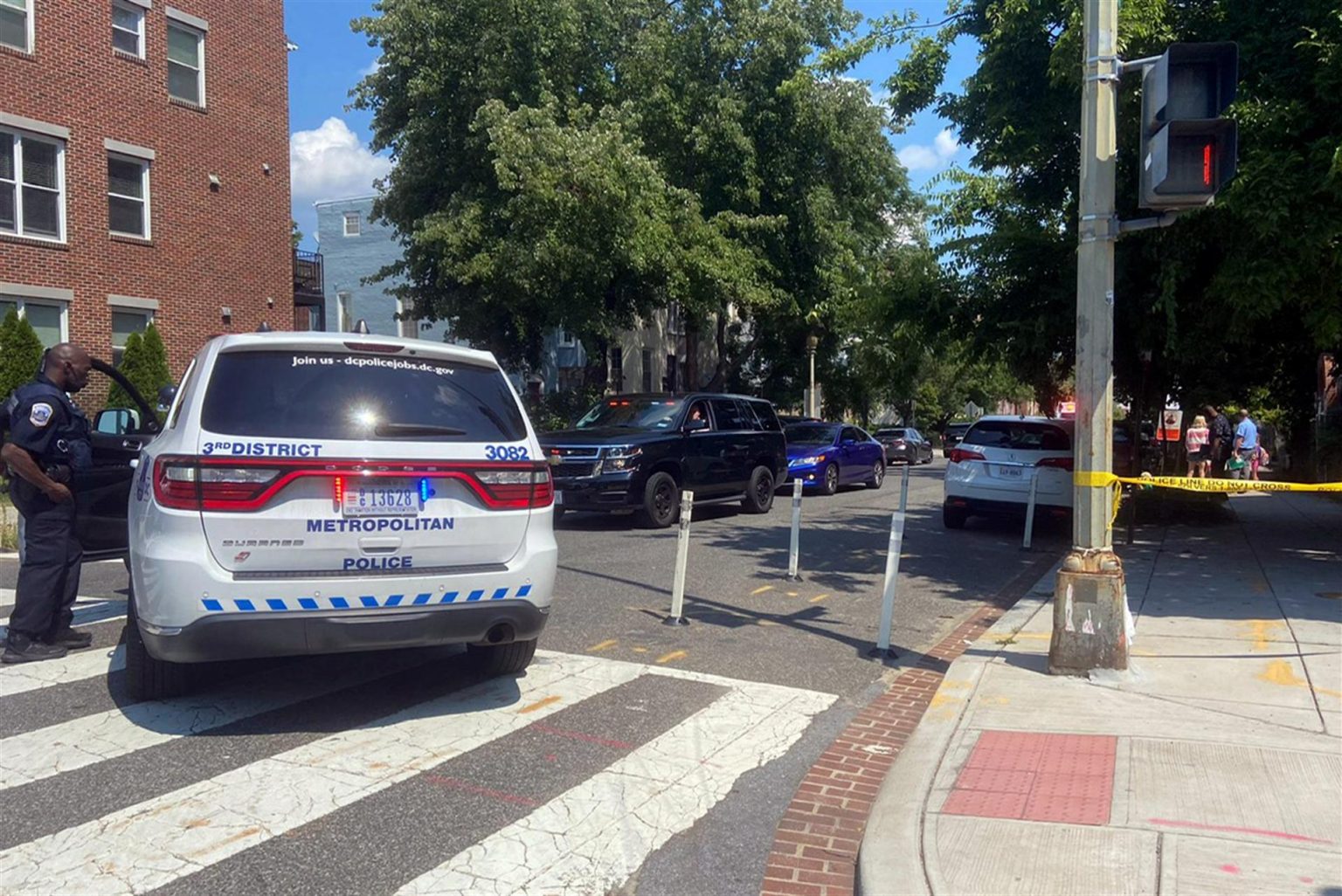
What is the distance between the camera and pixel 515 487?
18.2ft

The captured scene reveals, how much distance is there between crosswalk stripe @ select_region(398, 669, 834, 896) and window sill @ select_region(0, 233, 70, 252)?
17.4 metres

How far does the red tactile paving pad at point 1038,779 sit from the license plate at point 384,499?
9.20 ft

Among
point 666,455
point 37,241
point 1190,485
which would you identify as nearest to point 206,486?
point 1190,485

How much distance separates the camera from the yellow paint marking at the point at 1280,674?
6.48 m

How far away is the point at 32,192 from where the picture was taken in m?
19.0

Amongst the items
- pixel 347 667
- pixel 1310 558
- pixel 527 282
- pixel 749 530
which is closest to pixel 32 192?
pixel 527 282

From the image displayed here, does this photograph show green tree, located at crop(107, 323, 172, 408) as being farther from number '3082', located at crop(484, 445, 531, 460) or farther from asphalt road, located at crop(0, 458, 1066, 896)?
number '3082', located at crop(484, 445, 531, 460)

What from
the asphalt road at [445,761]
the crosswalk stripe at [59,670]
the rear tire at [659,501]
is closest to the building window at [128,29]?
the rear tire at [659,501]

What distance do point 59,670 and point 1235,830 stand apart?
6285 mm

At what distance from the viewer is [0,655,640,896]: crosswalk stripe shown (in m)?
3.86

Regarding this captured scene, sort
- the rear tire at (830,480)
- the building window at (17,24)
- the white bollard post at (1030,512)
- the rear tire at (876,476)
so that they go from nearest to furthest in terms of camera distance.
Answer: the white bollard post at (1030,512)
the building window at (17,24)
the rear tire at (830,480)
the rear tire at (876,476)

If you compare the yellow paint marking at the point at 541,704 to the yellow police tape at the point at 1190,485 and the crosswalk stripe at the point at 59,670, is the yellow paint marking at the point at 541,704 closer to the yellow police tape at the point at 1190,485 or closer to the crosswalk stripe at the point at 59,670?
the crosswalk stripe at the point at 59,670

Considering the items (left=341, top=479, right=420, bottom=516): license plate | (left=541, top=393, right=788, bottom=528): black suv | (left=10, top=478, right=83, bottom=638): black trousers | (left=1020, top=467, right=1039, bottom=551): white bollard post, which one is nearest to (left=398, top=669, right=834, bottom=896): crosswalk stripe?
(left=341, top=479, right=420, bottom=516): license plate

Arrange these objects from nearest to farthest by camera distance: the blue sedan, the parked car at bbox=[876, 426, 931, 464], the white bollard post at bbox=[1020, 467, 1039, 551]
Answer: the white bollard post at bbox=[1020, 467, 1039, 551] < the blue sedan < the parked car at bbox=[876, 426, 931, 464]
